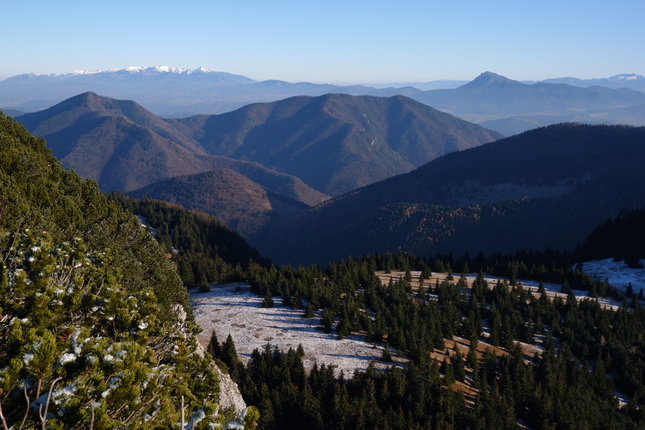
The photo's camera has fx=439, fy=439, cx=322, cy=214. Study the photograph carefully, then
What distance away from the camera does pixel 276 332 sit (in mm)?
56906

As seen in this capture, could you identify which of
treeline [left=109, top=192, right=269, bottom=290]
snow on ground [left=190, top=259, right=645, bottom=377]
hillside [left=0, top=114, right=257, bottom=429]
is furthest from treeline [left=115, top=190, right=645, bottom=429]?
treeline [left=109, top=192, right=269, bottom=290]

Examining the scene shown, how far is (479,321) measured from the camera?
69688 mm

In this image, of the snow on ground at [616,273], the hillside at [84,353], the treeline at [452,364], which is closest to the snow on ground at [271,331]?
the treeline at [452,364]

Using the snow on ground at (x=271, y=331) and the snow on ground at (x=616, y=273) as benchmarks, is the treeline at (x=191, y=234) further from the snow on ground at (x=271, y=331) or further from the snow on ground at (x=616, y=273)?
the snow on ground at (x=616, y=273)

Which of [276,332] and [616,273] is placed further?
[616,273]

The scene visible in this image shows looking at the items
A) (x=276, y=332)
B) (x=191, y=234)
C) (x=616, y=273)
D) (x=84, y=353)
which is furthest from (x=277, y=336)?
(x=616, y=273)

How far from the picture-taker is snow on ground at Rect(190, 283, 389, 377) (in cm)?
5050

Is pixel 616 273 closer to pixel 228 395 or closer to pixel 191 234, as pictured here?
pixel 228 395

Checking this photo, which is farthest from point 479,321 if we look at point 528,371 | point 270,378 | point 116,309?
point 116,309

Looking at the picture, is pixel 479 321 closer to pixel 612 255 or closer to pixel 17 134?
pixel 17 134

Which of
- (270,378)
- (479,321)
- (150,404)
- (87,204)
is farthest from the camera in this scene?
(479,321)

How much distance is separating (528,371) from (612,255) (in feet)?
316

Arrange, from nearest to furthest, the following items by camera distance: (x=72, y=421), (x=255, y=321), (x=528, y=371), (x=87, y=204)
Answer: (x=72, y=421)
(x=87, y=204)
(x=528, y=371)
(x=255, y=321)

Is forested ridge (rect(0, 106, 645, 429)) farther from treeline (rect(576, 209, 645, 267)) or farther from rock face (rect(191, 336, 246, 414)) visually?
treeline (rect(576, 209, 645, 267))
